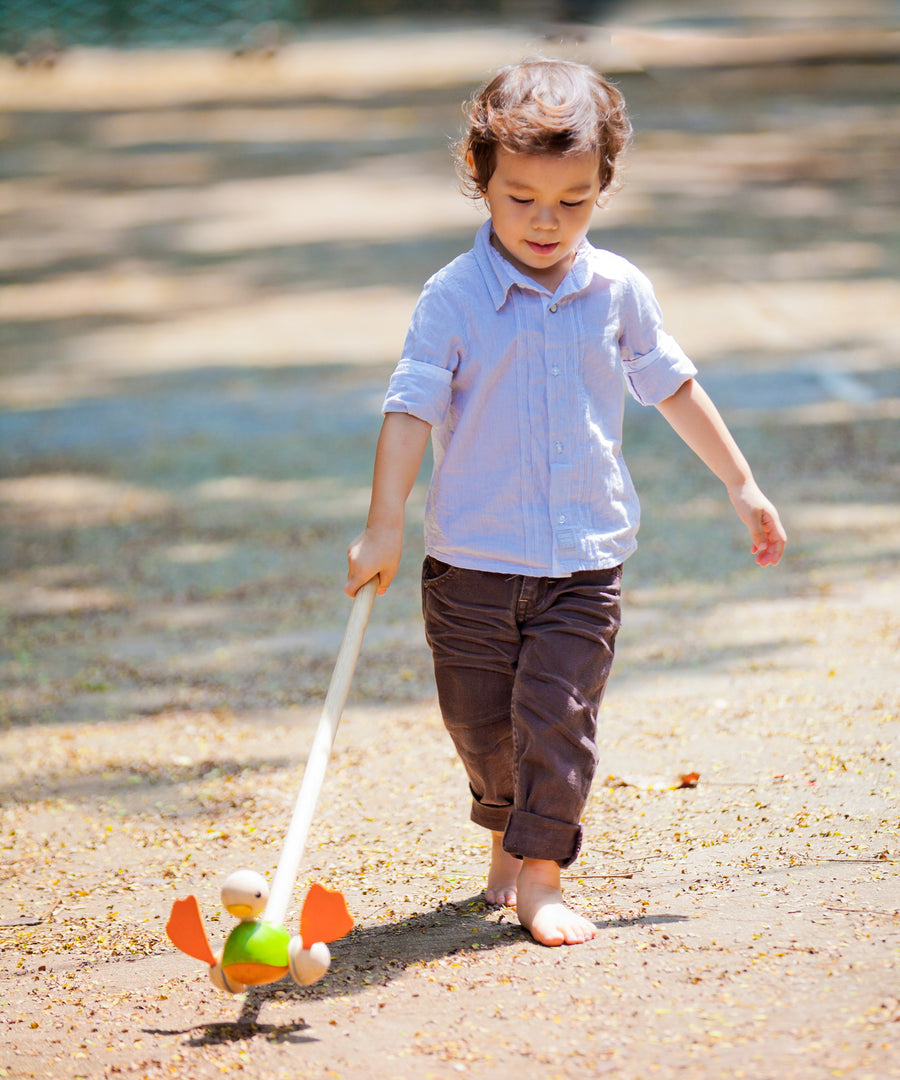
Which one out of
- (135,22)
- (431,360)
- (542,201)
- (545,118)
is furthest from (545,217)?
(135,22)

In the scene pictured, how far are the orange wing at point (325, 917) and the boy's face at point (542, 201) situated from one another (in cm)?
107

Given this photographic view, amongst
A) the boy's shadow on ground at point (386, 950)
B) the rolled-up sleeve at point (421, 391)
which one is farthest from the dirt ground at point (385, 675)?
the rolled-up sleeve at point (421, 391)

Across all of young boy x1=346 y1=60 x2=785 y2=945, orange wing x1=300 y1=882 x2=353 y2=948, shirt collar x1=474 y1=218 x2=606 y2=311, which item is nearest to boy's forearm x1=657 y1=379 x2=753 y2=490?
young boy x1=346 y1=60 x2=785 y2=945

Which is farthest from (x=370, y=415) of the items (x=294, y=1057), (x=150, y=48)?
(x=150, y=48)

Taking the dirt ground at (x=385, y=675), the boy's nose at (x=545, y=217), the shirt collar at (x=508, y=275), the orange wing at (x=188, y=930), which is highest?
the boy's nose at (x=545, y=217)

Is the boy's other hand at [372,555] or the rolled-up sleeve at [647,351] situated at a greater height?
the rolled-up sleeve at [647,351]

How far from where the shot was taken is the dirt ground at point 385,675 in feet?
6.85

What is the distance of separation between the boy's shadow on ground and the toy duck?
0.08 meters

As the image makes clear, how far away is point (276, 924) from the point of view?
205 centimetres

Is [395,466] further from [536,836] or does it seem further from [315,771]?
[536,836]

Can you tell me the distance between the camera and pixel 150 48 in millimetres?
20938

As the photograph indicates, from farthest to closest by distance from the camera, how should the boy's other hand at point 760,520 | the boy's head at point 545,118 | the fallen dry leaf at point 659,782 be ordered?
the fallen dry leaf at point 659,782 < the boy's other hand at point 760,520 < the boy's head at point 545,118

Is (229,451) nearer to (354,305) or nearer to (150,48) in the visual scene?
(354,305)

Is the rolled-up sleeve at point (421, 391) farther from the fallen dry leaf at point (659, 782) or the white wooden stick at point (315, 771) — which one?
→ the fallen dry leaf at point (659, 782)
